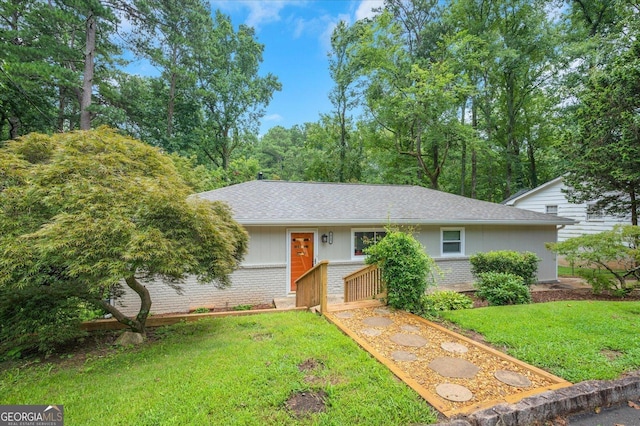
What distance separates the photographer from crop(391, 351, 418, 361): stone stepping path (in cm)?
371

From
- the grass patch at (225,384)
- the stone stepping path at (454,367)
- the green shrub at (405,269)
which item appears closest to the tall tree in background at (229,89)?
the green shrub at (405,269)

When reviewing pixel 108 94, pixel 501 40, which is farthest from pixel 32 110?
pixel 501 40

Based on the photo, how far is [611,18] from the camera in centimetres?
1439

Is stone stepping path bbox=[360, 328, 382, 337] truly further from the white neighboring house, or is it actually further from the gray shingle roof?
the white neighboring house

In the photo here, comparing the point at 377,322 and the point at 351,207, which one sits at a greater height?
the point at 351,207

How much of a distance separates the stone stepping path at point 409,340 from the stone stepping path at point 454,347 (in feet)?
0.85

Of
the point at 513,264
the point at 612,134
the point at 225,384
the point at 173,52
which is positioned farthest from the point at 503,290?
the point at 173,52

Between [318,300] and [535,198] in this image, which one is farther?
[535,198]

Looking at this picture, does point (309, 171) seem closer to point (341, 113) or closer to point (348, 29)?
point (341, 113)

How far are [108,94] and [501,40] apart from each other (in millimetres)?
22746

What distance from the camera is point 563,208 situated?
49.1ft

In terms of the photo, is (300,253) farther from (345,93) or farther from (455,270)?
Result: (345,93)

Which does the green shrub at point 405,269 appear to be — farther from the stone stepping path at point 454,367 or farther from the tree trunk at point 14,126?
the tree trunk at point 14,126

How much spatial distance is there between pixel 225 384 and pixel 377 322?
2.85 meters
